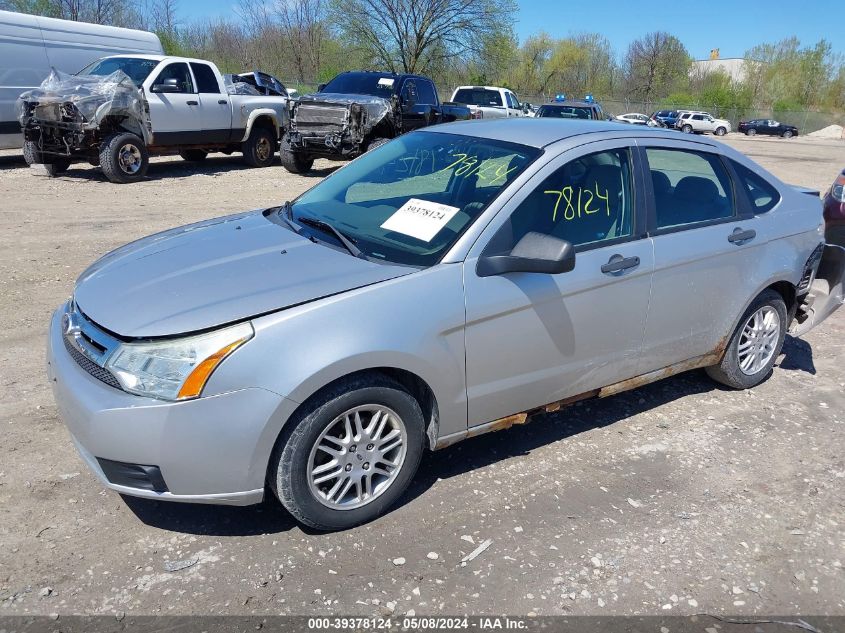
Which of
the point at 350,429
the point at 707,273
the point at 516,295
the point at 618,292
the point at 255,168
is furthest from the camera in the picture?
the point at 255,168

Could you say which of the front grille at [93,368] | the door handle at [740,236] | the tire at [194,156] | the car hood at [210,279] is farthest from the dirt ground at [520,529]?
the tire at [194,156]

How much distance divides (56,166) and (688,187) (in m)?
12.1

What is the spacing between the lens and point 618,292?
3504mm

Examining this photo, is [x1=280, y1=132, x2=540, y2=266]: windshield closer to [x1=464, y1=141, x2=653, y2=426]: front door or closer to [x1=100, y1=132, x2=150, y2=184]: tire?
[x1=464, y1=141, x2=653, y2=426]: front door

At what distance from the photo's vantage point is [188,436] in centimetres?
253

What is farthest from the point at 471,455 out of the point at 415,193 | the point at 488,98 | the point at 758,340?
the point at 488,98

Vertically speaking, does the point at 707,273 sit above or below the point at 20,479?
above

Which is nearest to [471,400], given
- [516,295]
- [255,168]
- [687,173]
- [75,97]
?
[516,295]

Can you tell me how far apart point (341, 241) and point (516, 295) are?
857mm

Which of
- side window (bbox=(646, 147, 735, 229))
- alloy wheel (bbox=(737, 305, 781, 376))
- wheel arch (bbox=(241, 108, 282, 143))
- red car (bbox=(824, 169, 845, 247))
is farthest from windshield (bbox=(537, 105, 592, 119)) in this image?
side window (bbox=(646, 147, 735, 229))

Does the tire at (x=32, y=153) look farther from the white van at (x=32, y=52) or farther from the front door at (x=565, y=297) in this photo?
the front door at (x=565, y=297)

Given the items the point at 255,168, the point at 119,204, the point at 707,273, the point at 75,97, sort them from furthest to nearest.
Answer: the point at 255,168, the point at 75,97, the point at 119,204, the point at 707,273

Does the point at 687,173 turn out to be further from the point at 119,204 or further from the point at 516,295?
the point at 119,204

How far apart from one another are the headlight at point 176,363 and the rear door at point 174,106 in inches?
420
